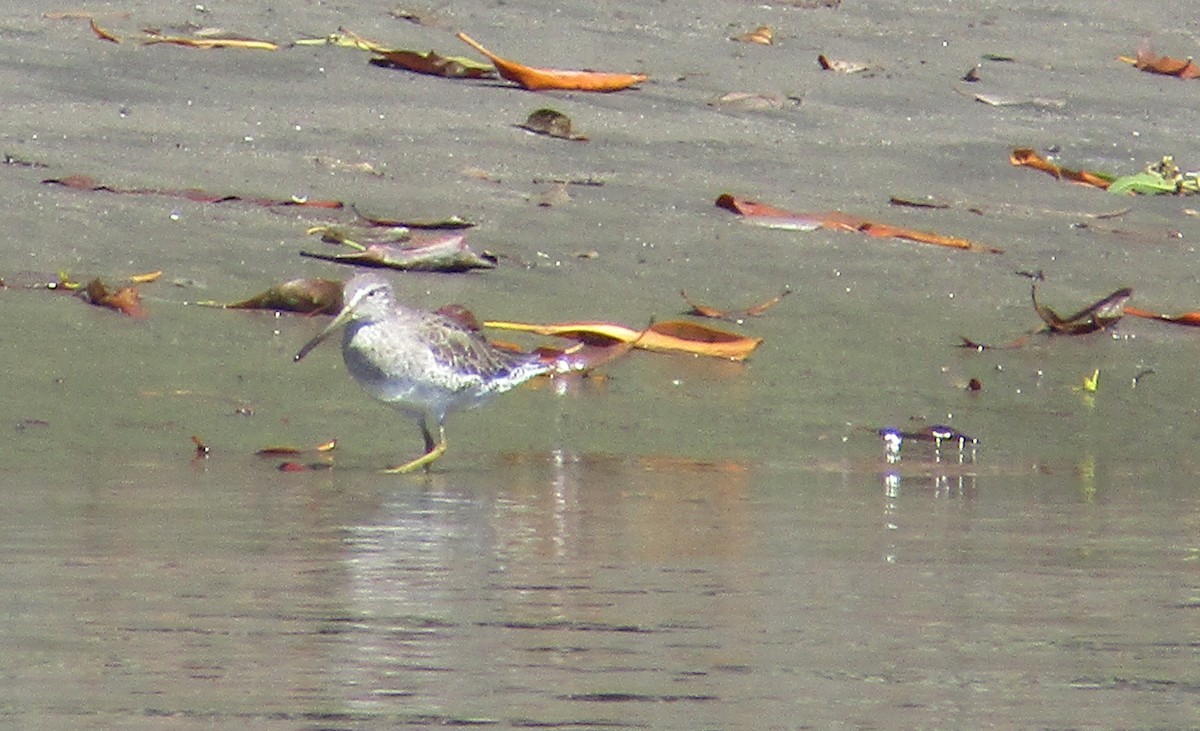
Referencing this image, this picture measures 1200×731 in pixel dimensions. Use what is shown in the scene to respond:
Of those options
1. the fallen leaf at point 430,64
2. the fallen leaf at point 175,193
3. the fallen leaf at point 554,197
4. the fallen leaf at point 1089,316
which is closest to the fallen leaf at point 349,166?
the fallen leaf at point 175,193

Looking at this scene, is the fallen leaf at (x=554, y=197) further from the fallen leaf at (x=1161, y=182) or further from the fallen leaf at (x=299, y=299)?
the fallen leaf at (x=1161, y=182)

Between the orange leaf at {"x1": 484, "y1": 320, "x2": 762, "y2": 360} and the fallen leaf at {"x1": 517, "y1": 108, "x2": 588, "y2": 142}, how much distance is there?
7.36 feet

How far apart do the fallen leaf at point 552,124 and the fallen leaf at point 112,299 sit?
281cm

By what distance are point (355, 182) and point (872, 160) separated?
241 centimetres

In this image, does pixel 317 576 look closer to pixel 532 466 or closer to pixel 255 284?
pixel 532 466

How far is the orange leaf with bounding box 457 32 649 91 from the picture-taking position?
427 inches

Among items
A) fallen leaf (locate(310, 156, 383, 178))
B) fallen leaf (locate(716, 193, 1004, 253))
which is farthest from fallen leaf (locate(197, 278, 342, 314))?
fallen leaf (locate(716, 193, 1004, 253))

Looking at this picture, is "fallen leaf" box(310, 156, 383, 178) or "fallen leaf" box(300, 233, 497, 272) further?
"fallen leaf" box(310, 156, 383, 178)

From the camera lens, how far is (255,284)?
8.36m

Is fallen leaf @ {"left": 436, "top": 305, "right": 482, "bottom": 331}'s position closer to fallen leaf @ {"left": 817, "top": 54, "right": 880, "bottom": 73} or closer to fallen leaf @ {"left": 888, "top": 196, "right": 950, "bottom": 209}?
fallen leaf @ {"left": 888, "top": 196, "right": 950, "bottom": 209}

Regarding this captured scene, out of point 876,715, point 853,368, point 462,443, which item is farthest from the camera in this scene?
point 853,368

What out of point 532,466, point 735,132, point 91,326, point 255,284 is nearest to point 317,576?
A: point 532,466

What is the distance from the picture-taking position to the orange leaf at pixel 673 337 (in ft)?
26.6

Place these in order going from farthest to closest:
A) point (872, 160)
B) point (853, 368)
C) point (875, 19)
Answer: point (875, 19) < point (872, 160) < point (853, 368)
